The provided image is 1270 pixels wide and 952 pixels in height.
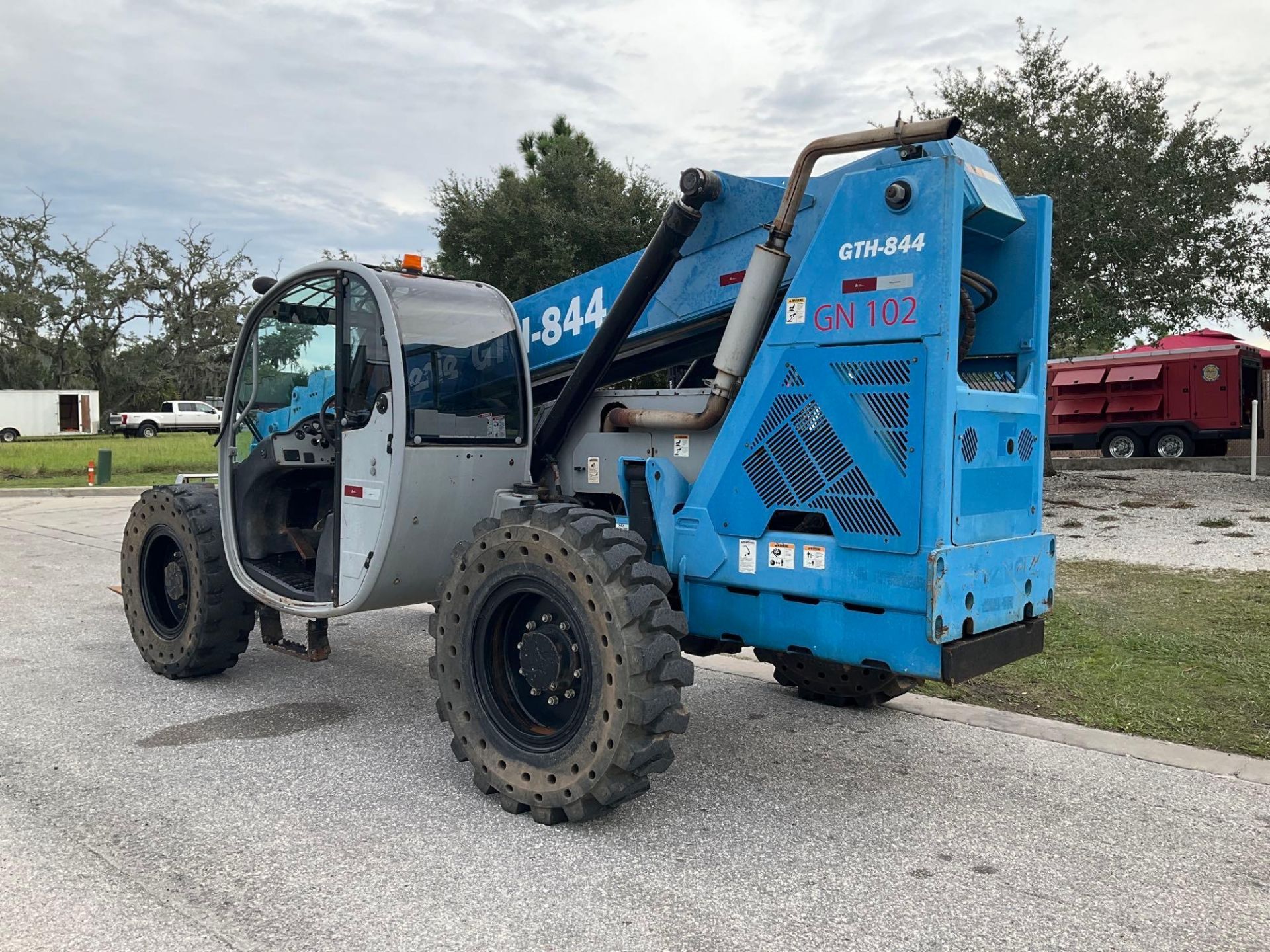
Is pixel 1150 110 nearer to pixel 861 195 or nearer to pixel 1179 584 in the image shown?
pixel 1179 584

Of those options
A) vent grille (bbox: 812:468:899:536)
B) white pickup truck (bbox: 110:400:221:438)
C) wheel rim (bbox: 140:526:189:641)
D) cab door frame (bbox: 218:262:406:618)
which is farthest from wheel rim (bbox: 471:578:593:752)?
white pickup truck (bbox: 110:400:221:438)

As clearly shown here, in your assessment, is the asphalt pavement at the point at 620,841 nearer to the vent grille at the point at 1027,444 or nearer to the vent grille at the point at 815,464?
the vent grille at the point at 815,464

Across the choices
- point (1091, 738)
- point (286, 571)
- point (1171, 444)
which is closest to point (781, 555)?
point (1091, 738)

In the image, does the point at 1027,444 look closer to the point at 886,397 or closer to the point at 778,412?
the point at 886,397

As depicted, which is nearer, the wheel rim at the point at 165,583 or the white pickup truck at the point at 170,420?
the wheel rim at the point at 165,583

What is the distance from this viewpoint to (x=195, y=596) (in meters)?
5.84

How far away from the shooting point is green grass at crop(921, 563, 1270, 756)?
525cm

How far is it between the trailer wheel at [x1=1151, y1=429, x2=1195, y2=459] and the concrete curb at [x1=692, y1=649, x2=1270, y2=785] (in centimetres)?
1813

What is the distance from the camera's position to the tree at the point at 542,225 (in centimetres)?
2273

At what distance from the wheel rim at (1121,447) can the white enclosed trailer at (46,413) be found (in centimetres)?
4372

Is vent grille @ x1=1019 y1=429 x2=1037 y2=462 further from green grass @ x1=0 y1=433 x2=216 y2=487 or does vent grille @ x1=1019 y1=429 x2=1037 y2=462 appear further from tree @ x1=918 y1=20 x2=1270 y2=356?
green grass @ x1=0 y1=433 x2=216 y2=487

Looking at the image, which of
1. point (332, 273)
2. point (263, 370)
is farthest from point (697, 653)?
point (263, 370)

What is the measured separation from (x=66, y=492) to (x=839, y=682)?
18747mm

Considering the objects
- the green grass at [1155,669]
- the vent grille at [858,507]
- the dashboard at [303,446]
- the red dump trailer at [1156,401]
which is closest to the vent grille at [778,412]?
the vent grille at [858,507]
